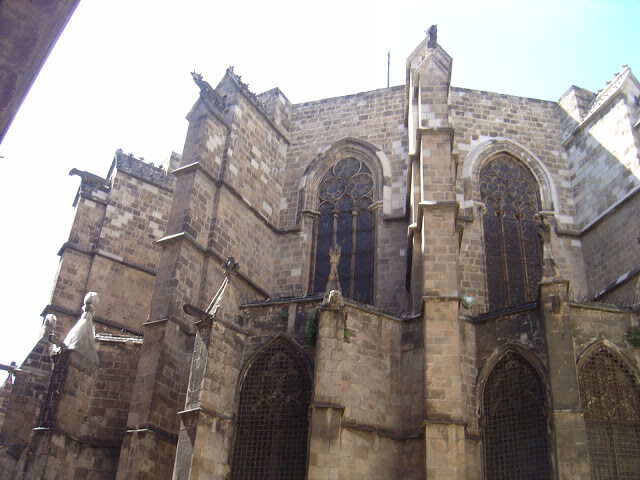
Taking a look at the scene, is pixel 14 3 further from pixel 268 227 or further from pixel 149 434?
pixel 268 227

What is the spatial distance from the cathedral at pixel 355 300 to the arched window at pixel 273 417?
0.04 meters

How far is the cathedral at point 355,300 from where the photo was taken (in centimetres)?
1273

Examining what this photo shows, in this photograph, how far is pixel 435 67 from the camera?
17.0 metres

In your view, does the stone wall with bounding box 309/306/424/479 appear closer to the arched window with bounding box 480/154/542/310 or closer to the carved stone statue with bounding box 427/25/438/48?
the arched window with bounding box 480/154/542/310

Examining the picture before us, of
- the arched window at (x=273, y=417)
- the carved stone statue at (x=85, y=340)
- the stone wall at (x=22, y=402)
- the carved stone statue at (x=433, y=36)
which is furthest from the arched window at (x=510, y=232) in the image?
the stone wall at (x=22, y=402)

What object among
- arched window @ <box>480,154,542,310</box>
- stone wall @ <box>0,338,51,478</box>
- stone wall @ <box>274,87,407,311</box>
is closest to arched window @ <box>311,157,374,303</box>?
stone wall @ <box>274,87,407,311</box>

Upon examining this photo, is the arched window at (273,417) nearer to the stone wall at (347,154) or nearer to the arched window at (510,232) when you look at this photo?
the stone wall at (347,154)

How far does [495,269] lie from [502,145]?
3.77 m

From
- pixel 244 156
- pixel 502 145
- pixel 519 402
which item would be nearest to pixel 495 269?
pixel 502 145

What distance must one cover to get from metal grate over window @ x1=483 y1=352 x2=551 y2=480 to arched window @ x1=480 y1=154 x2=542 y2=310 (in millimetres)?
3870

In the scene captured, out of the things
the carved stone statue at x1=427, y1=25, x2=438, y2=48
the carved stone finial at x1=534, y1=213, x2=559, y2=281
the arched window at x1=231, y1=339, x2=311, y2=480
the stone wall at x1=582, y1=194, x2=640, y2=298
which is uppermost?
the carved stone statue at x1=427, y1=25, x2=438, y2=48

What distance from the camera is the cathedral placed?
12734mm

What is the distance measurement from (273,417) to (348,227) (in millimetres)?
7054

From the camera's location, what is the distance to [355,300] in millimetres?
17094
